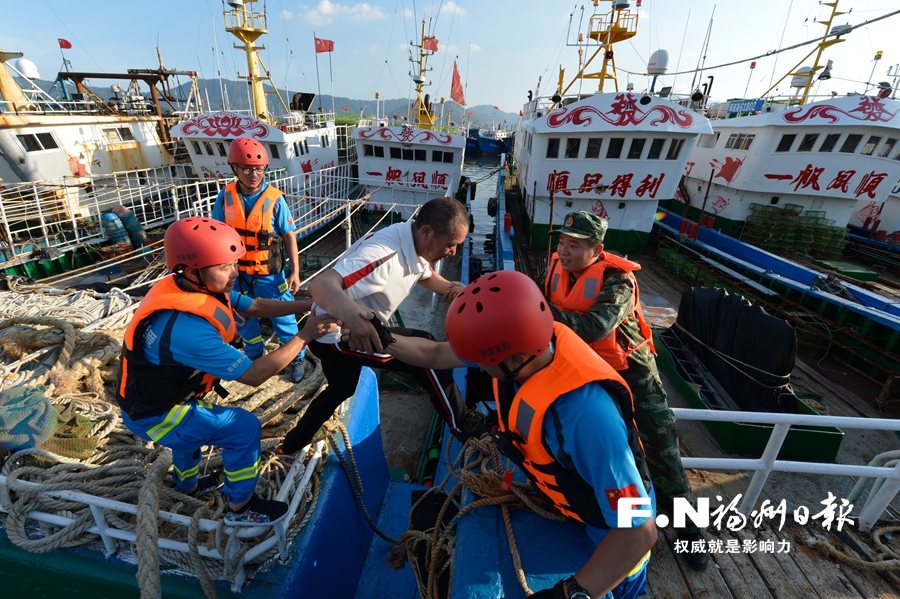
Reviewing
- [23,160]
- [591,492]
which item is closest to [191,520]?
[591,492]

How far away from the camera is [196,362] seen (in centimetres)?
210

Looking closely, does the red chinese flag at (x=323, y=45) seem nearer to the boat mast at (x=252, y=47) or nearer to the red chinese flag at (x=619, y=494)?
the boat mast at (x=252, y=47)

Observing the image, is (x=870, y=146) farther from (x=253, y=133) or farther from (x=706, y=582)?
(x=253, y=133)

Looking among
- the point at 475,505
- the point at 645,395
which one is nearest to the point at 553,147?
the point at 645,395

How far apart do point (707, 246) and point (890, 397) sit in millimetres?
6678

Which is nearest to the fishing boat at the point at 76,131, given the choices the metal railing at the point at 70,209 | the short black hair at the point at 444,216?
the metal railing at the point at 70,209

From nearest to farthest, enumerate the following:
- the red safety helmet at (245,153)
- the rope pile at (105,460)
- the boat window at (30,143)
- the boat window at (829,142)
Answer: the rope pile at (105,460)
the red safety helmet at (245,153)
the boat window at (829,142)
the boat window at (30,143)

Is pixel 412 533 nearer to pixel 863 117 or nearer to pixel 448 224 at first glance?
pixel 448 224

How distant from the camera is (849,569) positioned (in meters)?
2.58

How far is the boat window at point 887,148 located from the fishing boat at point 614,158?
221 inches

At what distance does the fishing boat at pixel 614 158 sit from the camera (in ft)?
37.0

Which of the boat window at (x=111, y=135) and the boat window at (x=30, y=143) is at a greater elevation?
the boat window at (x=111, y=135)

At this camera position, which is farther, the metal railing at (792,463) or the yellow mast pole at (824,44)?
the yellow mast pole at (824,44)

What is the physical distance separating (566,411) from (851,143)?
16600 mm
